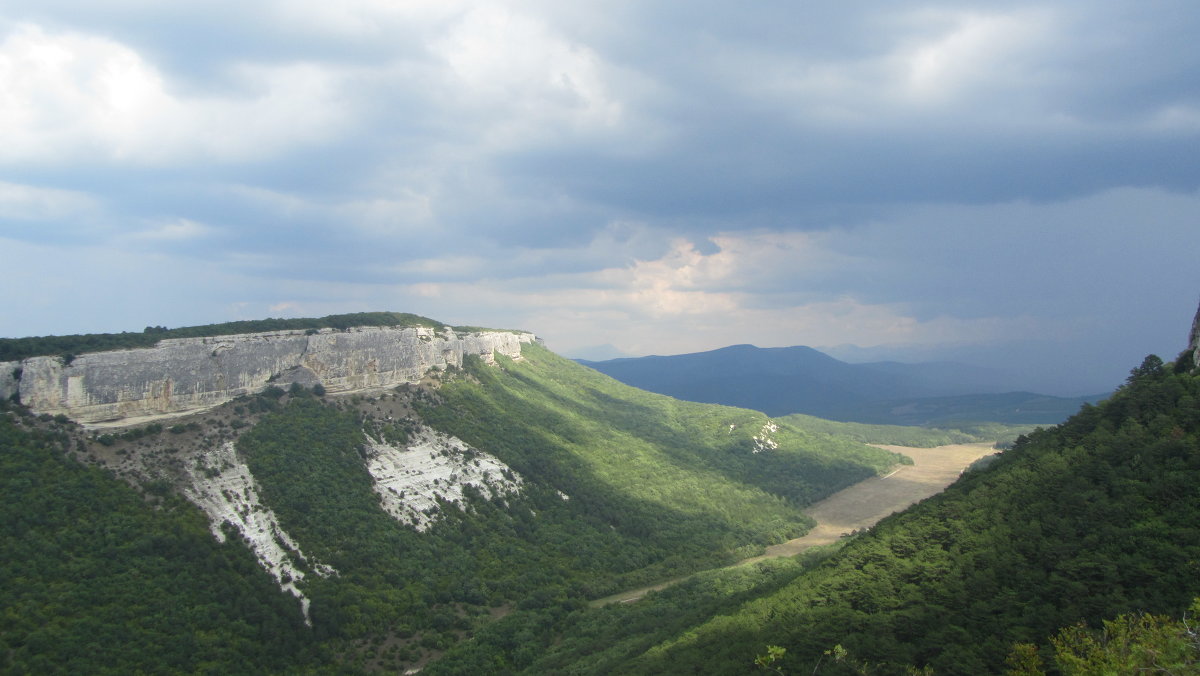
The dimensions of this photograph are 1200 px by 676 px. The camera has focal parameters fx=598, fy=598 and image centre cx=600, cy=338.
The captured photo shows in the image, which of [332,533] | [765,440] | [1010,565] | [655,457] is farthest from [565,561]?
[765,440]

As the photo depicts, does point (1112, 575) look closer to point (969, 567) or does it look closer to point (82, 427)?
point (969, 567)

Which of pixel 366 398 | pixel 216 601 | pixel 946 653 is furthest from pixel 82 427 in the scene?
pixel 946 653

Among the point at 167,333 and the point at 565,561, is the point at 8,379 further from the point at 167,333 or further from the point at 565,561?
the point at 565,561

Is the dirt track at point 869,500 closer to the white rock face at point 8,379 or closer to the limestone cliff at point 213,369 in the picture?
the limestone cliff at point 213,369

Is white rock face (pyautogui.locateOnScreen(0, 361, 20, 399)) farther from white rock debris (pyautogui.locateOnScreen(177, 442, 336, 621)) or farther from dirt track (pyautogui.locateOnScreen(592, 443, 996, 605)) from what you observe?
dirt track (pyautogui.locateOnScreen(592, 443, 996, 605))

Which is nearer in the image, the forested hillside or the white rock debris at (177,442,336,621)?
the forested hillside

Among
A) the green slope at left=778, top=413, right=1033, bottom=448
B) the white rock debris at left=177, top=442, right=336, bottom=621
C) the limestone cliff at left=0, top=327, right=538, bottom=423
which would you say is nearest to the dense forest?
the white rock debris at left=177, top=442, right=336, bottom=621
